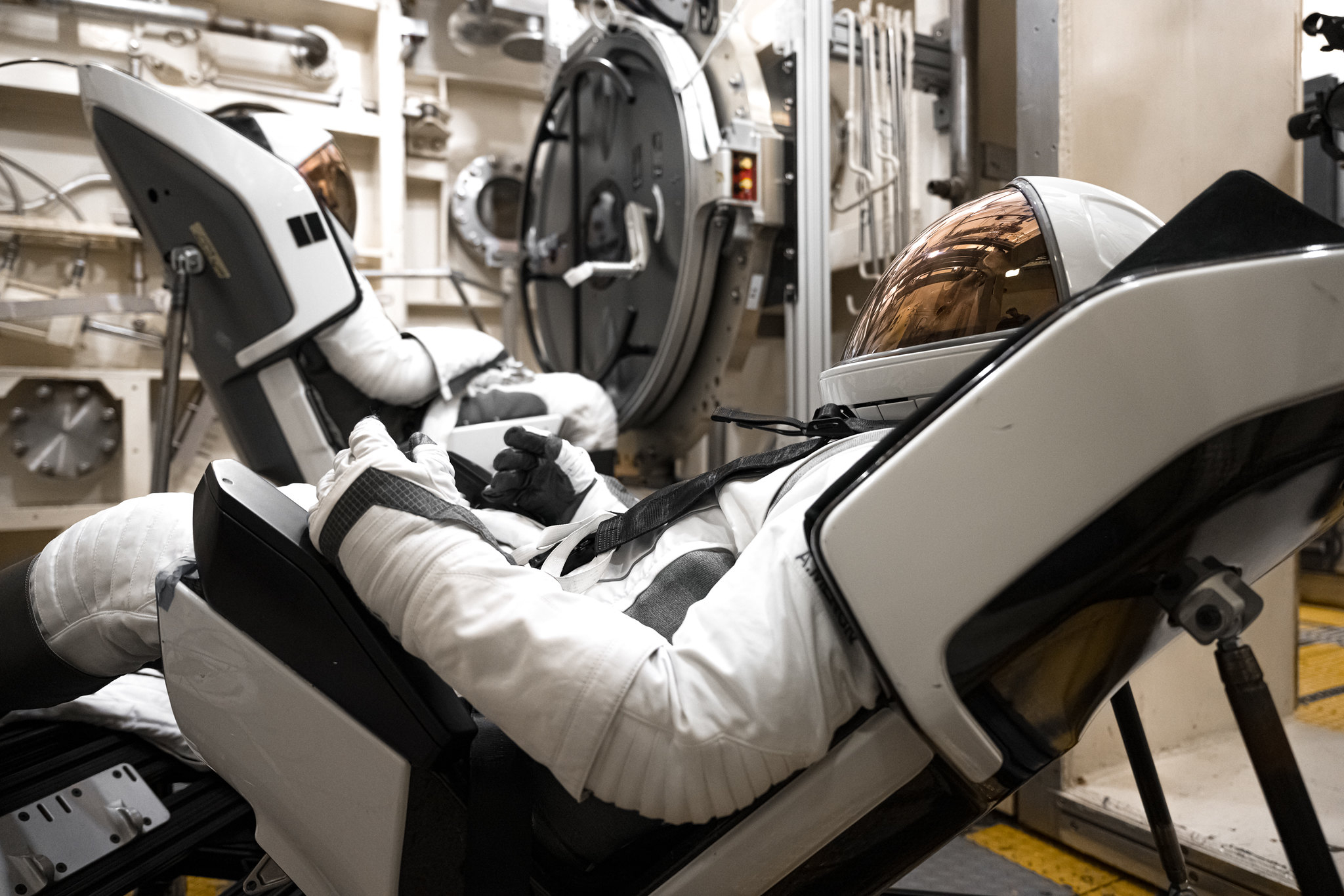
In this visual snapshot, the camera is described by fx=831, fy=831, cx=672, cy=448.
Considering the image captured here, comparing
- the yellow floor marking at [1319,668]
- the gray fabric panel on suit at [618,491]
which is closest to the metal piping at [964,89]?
the gray fabric panel on suit at [618,491]

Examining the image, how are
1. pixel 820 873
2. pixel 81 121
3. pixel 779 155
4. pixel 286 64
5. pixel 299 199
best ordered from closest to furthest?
1. pixel 820 873
2. pixel 299 199
3. pixel 779 155
4. pixel 81 121
5. pixel 286 64

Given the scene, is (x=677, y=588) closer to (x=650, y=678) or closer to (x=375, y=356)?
(x=650, y=678)

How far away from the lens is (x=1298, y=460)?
578mm

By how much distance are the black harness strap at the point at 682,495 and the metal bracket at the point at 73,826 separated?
0.59m

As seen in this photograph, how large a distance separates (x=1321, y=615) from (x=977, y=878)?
2.80m

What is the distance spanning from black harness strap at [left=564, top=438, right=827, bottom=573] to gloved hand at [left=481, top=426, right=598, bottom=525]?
46 cm

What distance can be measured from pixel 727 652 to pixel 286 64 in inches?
158

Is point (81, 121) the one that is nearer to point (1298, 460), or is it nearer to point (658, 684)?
point (658, 684)

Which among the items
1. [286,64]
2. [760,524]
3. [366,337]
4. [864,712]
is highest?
[286,64]

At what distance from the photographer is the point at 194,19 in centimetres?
341

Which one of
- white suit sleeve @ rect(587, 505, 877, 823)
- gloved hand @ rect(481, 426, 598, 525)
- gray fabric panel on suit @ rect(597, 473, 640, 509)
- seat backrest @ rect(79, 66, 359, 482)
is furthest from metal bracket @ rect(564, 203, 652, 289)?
white suit sleeve @ rect(587, 505, 877, 823)

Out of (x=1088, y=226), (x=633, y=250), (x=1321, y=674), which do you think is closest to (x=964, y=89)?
(x=633, y=250)

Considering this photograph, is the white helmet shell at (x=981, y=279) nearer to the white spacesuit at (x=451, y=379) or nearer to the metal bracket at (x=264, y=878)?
the metal bracket at (x=264, y=878)

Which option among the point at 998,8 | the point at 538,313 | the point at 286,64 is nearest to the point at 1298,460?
the point at 998,8
